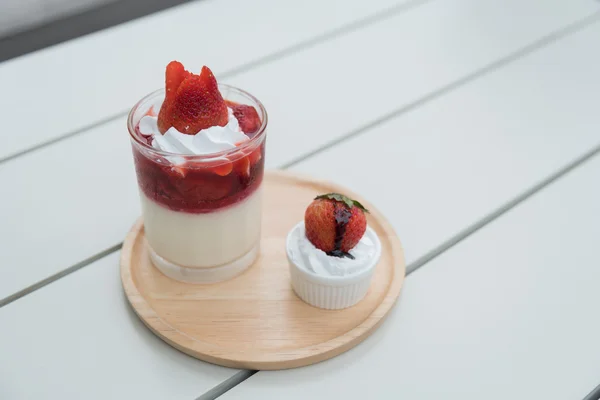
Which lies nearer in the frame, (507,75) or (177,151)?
(177,151)

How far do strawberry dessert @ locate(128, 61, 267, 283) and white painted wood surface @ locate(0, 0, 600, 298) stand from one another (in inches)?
6.1

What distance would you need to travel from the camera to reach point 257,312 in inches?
33.9

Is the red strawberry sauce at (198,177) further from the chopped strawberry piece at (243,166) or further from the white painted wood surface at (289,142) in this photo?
the white painted wood surface at (289,142)

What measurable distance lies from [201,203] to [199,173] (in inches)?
1.9

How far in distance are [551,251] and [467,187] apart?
18 centimetres

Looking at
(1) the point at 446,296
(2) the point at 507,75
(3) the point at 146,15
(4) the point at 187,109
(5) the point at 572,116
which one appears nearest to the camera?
(4) the point at 187,109

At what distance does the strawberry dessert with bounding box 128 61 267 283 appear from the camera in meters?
0.79

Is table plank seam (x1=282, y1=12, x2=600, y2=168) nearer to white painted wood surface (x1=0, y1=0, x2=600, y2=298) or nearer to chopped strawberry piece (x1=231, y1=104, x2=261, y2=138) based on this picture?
white painted wood surface (x1=0, y1=0, x2=600, y2=298)

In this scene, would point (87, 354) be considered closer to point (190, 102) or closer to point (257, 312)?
point (257, 312)

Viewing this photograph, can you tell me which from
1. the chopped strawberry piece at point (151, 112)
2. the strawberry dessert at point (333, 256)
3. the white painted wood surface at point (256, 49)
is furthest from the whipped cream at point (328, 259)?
the white painted wood surface at point (256, 49)

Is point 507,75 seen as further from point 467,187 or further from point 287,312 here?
point 287,312

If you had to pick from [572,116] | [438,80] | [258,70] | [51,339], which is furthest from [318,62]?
[51,339]

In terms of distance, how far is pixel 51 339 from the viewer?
2.70 ft

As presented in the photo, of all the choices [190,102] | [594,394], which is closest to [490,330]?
[594,394]
